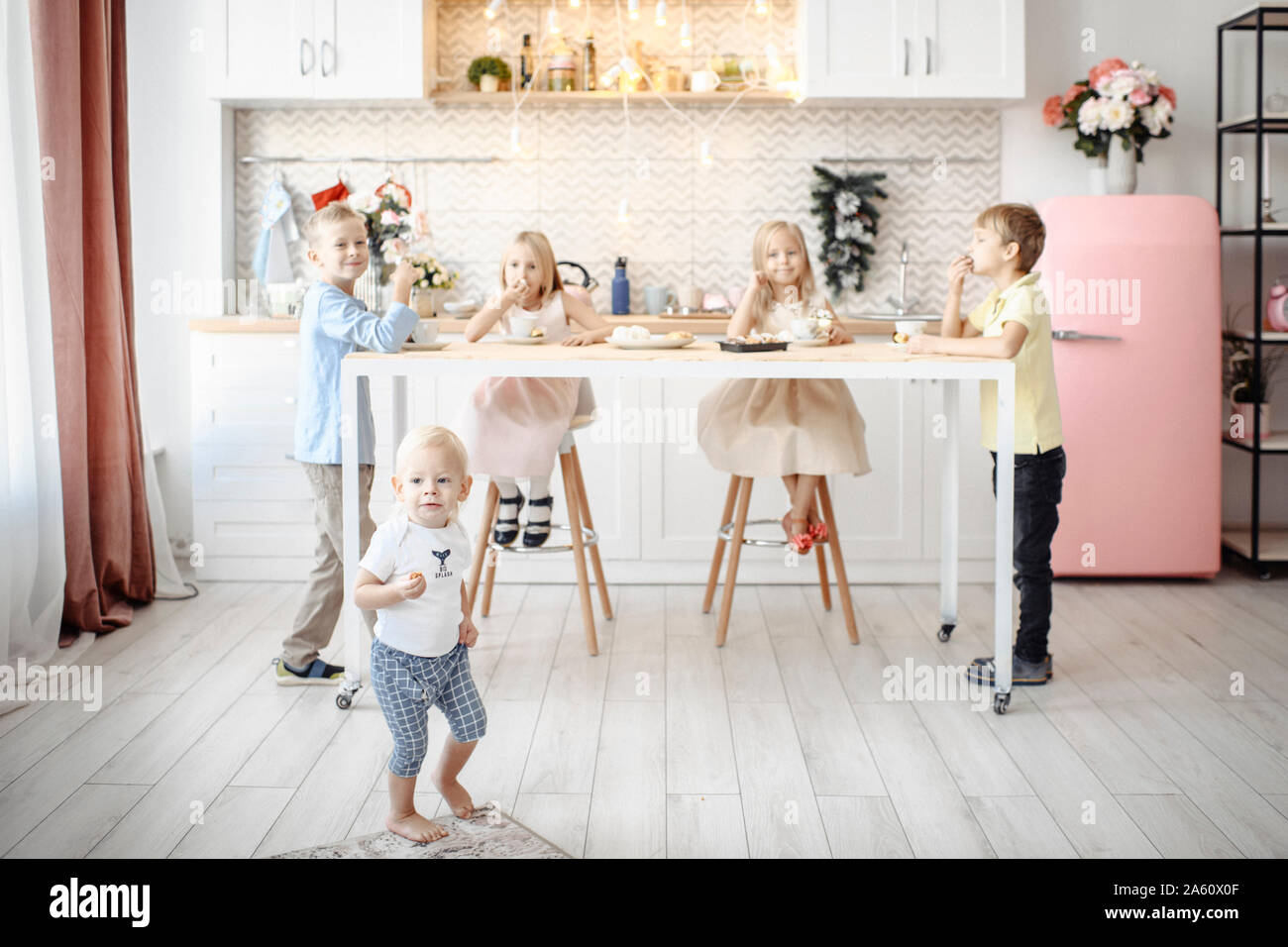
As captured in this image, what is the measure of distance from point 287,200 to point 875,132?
86.4 inches

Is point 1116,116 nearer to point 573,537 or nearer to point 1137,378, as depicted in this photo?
point 1137,378

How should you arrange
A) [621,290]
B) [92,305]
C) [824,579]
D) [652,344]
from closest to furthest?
[652,344]
[92,305]
[824,579]
[621,290]

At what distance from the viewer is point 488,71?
4.53 meters

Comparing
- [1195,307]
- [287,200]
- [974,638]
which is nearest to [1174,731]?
[974,638]

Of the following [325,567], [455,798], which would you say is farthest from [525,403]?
[455,798]

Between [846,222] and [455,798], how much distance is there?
296 cm

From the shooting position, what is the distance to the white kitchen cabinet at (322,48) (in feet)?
14.1

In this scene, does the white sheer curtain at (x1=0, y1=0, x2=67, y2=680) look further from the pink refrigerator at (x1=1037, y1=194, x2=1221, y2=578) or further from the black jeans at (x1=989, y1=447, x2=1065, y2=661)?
the pink refrigerator at (x1=1037, y1=194, x2=1221, y2=578)

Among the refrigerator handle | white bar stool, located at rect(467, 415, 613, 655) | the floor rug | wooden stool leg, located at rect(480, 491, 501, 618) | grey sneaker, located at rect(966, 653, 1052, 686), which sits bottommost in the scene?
the floor rug

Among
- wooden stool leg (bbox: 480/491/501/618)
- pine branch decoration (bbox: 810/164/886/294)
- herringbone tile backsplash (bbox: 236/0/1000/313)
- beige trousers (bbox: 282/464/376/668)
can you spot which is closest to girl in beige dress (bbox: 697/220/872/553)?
wooden stool leg (bbox: 480/491/501/618)

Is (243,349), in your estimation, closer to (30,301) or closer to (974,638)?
(30,301)

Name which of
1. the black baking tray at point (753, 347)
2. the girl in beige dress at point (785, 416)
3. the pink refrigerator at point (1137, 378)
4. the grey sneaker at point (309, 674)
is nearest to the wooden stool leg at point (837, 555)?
the girl in beige dress at point (785, 416)

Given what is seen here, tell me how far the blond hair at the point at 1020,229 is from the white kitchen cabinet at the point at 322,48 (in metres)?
2.17

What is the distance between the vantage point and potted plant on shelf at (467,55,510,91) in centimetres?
452
